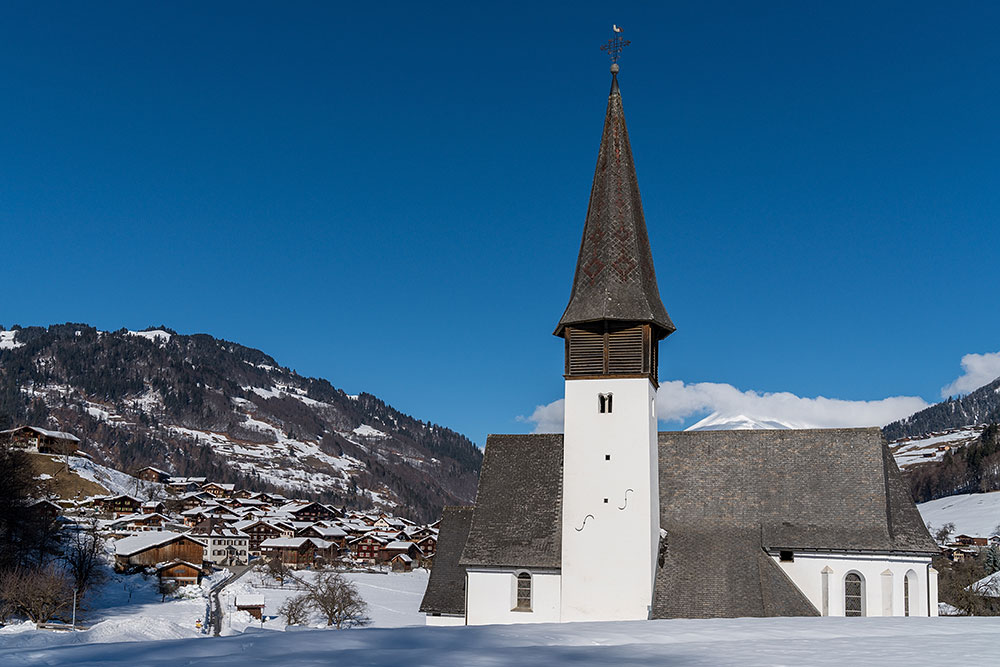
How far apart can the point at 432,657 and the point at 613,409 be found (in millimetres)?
22607

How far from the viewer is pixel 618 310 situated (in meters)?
28.5

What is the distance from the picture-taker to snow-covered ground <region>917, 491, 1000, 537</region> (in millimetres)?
135250

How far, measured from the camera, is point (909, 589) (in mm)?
27266

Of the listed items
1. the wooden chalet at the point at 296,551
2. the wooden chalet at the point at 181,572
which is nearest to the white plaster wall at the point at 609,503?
the wooden chalet at the point at 181,572

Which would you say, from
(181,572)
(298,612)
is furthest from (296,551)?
(298,612)

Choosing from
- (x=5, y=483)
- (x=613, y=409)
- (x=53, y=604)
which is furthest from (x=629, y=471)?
(x=5, y=483)

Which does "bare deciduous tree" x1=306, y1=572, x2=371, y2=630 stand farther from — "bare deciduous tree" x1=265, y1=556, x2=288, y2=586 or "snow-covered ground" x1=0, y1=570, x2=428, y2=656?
"bare deciduous tree" x1=265, y1=556, x2=288, y2=586

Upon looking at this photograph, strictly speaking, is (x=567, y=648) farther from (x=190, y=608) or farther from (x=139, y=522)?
(x=139, y=522)

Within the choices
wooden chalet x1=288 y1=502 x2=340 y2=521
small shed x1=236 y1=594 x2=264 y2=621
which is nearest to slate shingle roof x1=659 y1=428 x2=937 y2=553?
small shed x1=236 y1=594 x2=264 y2=621

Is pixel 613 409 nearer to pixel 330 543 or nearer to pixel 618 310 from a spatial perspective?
pixel 618 310

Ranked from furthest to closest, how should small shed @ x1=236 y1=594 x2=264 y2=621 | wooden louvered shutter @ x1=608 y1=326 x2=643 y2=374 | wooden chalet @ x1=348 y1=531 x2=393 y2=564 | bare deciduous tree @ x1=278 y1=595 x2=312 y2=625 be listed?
1. wooden chalet @ x1=348 y1=531 x2=393 y2=564
2. small shed @ x1=236 y1=594 x2=264 y2=621
3. bare deciduous tree @ x1=278 y1=595 x2=312 y2=625
4. wooden louvered shutter @ x1=608 y1=326 x2=643 y2=374

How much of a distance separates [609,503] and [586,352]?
5106 millimetres

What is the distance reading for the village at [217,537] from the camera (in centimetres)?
7788

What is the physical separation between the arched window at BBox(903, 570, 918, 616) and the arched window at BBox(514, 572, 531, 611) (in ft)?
39.5
